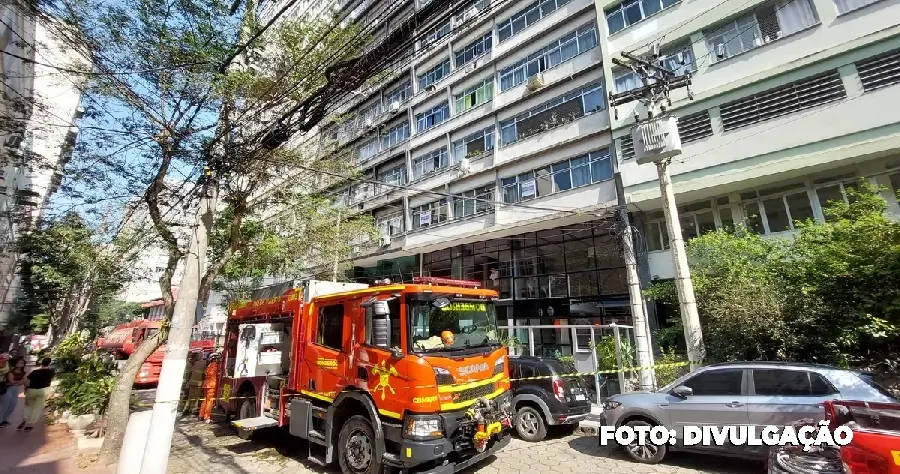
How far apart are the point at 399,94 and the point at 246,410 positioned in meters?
22.3

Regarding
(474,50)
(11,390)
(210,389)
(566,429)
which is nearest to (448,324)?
(566,429)

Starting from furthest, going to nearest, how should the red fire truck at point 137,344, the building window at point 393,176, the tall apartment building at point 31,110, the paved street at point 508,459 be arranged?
the building window at point 393,176
the red fire truck at point 137,344
the tall apartment building at point 31,110
the paved street at point 508,459

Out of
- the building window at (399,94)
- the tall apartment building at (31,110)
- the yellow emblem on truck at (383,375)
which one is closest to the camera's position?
the yellow emblem on truck at (383,375)

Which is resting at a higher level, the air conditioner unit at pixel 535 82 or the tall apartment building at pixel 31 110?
the air conditioner unit at pixel 535 82

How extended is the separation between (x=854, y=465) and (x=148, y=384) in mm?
21156

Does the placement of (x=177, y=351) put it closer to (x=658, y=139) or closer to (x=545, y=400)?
(x=545, y=400)

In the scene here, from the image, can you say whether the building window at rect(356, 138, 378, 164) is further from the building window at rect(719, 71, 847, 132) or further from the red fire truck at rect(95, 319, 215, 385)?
the building window at rect(719, 71, 847, 132)

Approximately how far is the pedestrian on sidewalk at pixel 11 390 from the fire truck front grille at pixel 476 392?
1179 cm

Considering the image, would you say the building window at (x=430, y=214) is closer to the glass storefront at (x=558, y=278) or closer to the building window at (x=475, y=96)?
the glass storefront at (x=558, y=278)

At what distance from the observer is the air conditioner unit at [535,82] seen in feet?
57.7

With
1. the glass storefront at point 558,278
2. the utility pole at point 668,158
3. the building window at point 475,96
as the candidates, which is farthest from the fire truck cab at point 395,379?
the building window at point 475,96

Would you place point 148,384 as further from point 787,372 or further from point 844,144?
point 844,144

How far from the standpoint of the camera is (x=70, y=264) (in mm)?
18016

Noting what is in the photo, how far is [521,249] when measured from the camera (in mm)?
18547
